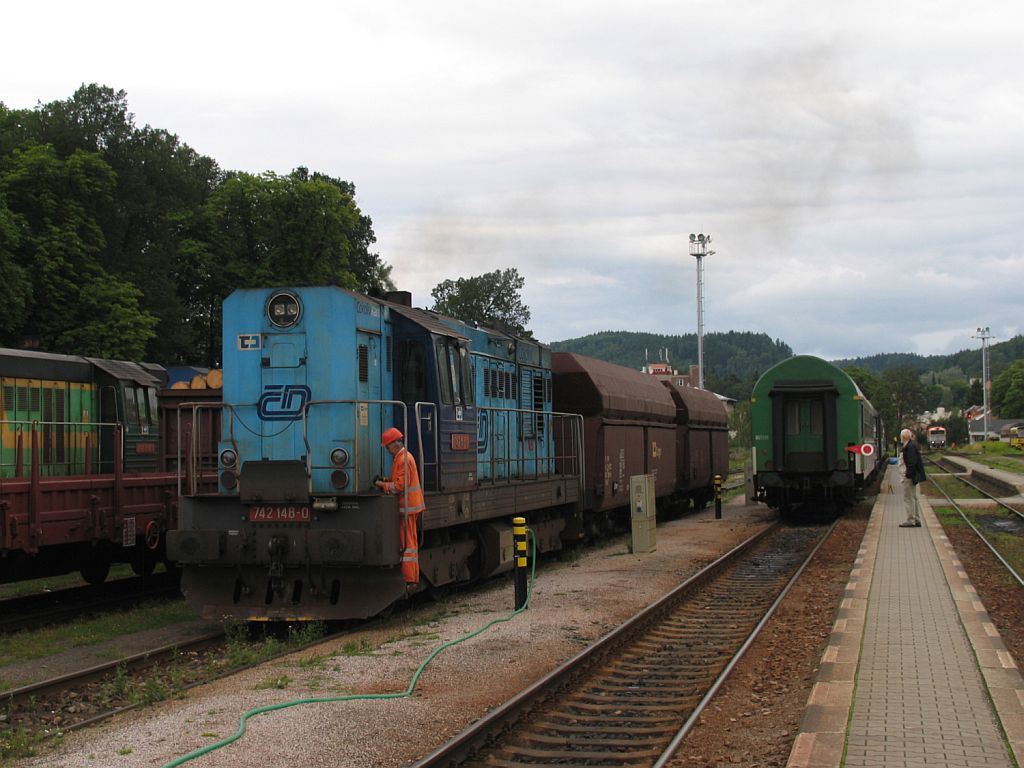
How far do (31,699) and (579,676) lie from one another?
14.5 feet

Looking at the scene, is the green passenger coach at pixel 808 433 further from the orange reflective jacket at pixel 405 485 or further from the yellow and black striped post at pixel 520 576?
the orange reflective jacket at pixel 405 485

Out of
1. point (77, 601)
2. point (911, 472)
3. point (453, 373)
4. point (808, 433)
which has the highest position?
point (453, 373)

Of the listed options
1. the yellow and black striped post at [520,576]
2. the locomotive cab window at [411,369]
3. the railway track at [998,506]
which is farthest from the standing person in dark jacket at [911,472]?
the locomotive cab window at [411,369]

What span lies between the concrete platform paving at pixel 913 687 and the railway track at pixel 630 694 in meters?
0.95

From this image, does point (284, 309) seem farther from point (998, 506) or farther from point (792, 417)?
point (998, 506)

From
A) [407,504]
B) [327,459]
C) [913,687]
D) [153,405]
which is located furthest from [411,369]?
[153,405]

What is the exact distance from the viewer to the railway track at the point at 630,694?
21.7 feet

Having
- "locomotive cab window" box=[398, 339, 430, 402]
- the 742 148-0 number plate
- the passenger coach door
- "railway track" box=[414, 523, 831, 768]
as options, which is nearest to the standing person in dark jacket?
the passenger coach door

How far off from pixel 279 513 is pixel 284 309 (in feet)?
7.68

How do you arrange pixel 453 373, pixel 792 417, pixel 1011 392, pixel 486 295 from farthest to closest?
pixel 1011 392 < pixel 486 295 < pixel 792 417 < pixel 453 373

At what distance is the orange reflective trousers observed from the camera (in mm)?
10445

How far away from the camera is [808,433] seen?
24.7m

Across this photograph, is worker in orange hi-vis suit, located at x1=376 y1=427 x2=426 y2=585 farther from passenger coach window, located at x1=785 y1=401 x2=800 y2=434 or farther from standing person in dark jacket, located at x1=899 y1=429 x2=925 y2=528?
passenger coach window, located at x1=785 y1=401 x2=800 y2=434

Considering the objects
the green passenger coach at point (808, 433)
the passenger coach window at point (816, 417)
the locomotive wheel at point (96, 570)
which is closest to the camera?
the locomotive wheel at point (96, 570)
